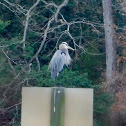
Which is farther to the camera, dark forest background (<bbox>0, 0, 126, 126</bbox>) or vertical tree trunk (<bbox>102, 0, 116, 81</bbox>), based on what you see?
vertical tree trunk (<bbox>102, 0, 116, 81</bbox>)

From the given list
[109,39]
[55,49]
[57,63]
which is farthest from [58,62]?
[109,39]

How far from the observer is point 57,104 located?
2740 mm

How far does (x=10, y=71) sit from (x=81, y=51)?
3088mm

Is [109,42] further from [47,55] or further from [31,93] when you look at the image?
[31,93]

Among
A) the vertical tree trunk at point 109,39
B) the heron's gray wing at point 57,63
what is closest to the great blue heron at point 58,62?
the heron's gray wing at point 57,63

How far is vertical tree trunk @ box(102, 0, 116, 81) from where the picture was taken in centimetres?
1502

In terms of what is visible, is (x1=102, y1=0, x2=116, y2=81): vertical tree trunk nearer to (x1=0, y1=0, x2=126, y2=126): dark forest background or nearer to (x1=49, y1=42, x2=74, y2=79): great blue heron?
A: (x1=0, y1=0, x2=126, y2=126): dark forest background

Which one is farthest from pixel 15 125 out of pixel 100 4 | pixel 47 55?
pixel 100 4

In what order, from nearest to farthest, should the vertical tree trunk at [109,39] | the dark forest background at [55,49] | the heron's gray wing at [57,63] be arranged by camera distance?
the heron's gray wing at [57,63] → the dark forest background at [55,49] → the vertical tree trunk at [109,39]

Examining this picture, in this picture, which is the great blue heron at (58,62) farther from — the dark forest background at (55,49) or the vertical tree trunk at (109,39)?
the vertical tree trunk at (109,39)

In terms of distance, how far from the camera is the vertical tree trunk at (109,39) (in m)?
15.0

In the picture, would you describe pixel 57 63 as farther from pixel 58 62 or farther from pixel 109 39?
pixel 109 39

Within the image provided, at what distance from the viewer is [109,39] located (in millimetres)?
15188

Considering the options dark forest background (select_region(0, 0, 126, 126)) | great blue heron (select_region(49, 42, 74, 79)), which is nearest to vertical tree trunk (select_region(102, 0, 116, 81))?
dark forest background (select_region(0, 0, 126, 126))
